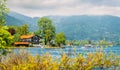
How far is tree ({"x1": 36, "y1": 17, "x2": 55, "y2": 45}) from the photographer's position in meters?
148

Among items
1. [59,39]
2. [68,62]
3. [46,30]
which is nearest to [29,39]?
[46,30]

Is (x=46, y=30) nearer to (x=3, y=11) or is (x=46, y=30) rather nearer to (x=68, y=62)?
(x=3, y=11)

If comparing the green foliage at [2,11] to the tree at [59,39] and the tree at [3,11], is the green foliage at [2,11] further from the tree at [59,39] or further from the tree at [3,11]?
the tree at [59,39]

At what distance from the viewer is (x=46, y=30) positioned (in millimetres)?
150125

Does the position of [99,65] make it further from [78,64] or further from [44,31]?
[44,31]

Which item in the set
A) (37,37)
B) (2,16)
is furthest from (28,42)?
(2,16)

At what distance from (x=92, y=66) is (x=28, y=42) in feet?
469

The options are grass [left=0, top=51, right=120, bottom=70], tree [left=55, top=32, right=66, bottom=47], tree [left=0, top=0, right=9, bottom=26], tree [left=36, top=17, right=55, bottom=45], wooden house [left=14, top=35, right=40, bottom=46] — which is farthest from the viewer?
wooden house [left=14, top=35, right=40, bottom=46]

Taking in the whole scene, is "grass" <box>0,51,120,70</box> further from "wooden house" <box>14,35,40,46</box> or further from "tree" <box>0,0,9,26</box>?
"wooden house" <box>14,35,40,46</box>

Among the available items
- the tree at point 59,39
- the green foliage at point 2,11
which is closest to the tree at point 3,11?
the green foliage at point 2,11

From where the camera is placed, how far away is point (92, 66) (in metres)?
14.2

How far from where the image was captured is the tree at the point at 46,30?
485 feet

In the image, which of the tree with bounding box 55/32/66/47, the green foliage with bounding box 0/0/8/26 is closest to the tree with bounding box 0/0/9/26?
the green foliage with bounding box 0/0/8/26

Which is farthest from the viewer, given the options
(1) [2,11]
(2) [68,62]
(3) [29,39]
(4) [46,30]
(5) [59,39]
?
(3) [29,39]
